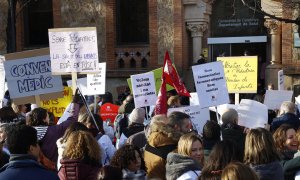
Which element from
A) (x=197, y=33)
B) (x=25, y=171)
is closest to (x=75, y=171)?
(x=25, y=171)

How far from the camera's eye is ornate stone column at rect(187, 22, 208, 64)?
801 inches

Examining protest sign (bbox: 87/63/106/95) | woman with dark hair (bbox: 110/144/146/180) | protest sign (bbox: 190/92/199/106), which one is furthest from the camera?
protest sign (bbox: 87/63/106/95)

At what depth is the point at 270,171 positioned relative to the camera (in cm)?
529

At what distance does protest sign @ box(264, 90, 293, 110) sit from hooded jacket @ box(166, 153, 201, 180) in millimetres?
6276

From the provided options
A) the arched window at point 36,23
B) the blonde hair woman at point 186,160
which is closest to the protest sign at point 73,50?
the blonde hair woman at point 186,160

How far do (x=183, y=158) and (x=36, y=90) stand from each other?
5260 millimetres

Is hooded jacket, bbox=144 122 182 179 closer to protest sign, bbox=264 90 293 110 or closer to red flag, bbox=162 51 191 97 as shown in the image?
red flag, bbox=162 51 191 97

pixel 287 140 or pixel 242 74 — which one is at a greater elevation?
pixel 242 74

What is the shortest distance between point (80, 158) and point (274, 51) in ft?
48.7

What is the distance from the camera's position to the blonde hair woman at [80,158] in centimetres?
521

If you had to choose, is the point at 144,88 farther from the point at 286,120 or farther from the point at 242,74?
the point at 286,120

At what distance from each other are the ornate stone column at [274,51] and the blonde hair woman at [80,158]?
14357mm

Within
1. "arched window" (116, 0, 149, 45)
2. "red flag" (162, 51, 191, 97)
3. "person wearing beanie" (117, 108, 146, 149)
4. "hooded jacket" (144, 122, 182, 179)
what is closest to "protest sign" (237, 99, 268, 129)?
"red flag" (162, 51, 191, 97)

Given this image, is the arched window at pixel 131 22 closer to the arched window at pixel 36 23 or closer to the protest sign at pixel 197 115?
the arched window at pixel 36 23
